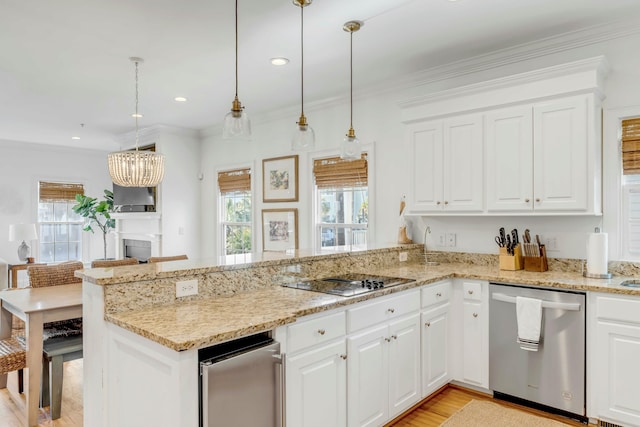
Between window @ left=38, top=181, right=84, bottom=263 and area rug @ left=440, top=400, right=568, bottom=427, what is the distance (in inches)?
298

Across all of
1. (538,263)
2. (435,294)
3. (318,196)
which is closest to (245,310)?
(435,294)

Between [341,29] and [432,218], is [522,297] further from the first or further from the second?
[341,29]

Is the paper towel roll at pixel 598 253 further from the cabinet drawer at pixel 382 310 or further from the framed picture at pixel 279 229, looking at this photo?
the framed picture at pixel 279 229

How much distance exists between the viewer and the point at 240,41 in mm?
3018

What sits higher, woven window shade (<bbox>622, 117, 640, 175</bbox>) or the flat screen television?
woven window shade (<bbox>622, 117, 640, 175</bbox>)

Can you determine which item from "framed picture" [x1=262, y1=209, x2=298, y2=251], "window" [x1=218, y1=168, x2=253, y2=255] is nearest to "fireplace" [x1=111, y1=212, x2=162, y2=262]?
"window" [x1=218, y1=168, x2=253, y2=255]

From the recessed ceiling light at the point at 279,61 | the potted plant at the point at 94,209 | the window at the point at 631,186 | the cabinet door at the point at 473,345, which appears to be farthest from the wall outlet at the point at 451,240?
the potted plant at the point at 94,209

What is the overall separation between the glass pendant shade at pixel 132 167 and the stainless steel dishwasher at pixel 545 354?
3.29 m

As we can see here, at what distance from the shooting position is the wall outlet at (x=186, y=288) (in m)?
2.09

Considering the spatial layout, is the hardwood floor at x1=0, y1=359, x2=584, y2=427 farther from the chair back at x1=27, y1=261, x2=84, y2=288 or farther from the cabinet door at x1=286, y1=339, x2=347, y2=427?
the chair back at x1=27, y1=261, x2=84, y2=288

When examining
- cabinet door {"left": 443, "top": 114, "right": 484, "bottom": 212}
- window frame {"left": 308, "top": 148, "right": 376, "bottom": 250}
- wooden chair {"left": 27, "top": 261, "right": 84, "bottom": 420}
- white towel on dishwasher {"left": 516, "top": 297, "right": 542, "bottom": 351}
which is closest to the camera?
white towel on dishwasher {"left": 516, "top": 297, "right": 542, "bottom": 351}

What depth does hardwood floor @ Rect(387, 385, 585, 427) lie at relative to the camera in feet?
8.57

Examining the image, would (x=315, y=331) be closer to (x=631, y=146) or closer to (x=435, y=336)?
(x=435, y=336)

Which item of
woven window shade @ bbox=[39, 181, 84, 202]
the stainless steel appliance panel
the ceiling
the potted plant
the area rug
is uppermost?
the ceiling
